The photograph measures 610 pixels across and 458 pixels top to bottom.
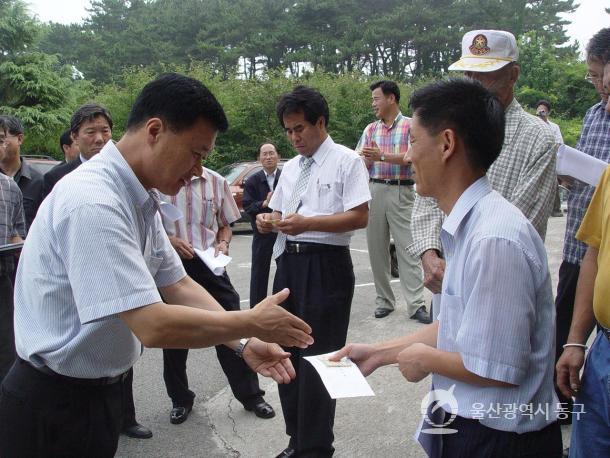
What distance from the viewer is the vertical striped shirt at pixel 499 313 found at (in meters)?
1.56

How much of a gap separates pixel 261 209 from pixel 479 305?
5.03m

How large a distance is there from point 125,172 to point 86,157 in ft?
7.69

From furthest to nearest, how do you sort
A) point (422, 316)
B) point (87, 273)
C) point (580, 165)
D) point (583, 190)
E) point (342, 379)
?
point (422, 316)
point (583, 190)
point (580, 165)
point (342, 379)
point (87, 273)

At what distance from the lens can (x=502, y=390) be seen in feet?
5.32

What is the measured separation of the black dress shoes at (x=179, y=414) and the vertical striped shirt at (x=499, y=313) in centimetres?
268

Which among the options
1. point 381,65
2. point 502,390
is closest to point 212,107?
point 502,390

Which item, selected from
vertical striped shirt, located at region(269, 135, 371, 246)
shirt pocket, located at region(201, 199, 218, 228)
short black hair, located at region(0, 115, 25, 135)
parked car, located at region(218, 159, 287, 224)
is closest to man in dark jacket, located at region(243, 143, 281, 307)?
shirt pocket, located at region(201, 199, 218, 228)

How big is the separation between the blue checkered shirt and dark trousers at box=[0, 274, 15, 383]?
11.1ft

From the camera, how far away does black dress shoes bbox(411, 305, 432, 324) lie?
5.75 metres

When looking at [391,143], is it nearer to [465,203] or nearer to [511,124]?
[511,124]

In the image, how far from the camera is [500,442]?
164 cm

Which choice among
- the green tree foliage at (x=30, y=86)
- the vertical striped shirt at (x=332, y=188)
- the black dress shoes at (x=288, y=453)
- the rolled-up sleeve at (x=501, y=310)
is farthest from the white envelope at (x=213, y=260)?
the green tree foliage at (x=30, y=86)

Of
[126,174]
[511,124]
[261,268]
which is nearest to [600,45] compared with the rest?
[511,124]

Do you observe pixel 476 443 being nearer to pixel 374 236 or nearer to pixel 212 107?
pixel 212 107
